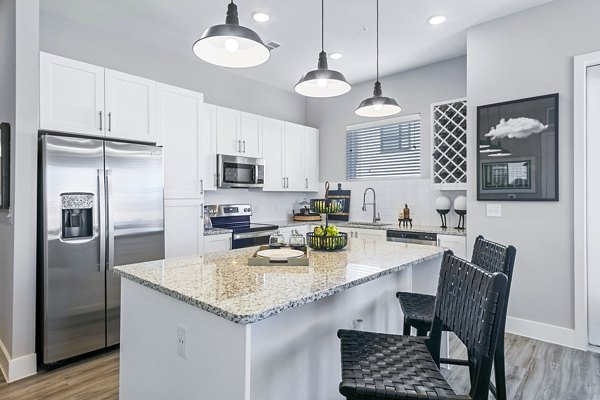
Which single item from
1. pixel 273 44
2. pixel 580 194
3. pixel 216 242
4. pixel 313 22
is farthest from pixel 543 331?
pixel 273 44

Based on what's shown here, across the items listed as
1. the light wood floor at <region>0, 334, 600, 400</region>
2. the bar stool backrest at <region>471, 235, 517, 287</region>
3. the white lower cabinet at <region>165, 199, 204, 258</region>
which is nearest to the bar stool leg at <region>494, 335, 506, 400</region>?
the bar stool backrest at <region>471, 235, 517, 287</region>

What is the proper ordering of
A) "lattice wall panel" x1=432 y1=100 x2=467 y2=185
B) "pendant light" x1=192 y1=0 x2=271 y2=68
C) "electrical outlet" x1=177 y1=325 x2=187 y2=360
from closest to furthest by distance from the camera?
"electrical outlet" x1=177 y1=325 x2=187 y2=360 → "pendant light" x1=192 y1=0 x2=271 y2=68 → "lattice wall panel" x1=432 y1=100 x2=467 y2=185

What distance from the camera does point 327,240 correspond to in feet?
7.43

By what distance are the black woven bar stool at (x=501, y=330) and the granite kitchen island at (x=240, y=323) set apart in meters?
0.24

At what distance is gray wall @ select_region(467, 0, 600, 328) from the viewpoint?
2.88 m

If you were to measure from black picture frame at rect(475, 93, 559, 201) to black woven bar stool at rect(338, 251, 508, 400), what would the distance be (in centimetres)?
211

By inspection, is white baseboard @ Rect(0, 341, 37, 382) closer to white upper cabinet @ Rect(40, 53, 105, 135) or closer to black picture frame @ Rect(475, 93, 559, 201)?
white upper cabinet @ Rect(40, 53, 105, 135)

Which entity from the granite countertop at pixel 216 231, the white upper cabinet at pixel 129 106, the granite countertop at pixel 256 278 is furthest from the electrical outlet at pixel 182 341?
the granite countertop at pixel 216 231

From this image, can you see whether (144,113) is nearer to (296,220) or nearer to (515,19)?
(296,220)

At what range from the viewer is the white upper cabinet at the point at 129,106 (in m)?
2.93

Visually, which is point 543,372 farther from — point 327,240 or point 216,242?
point 216,242

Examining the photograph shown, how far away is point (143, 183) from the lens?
301 centimetres

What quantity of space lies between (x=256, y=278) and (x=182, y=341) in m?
0.39

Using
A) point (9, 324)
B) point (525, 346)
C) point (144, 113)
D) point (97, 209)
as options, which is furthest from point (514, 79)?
point (9, 324)
